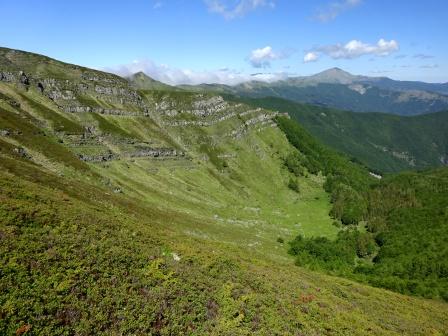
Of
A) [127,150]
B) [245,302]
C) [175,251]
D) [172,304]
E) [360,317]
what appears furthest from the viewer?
[127,150]

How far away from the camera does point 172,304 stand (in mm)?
32719

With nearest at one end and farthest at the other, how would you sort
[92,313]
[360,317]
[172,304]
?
[92,313], [172,304], [360,317]

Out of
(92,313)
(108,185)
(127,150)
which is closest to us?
(92,313)

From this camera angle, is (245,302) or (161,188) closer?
(245,302)

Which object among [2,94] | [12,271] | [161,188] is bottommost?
[161,188]

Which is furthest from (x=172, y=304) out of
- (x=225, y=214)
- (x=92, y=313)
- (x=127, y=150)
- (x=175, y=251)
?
(x=127, y=150)

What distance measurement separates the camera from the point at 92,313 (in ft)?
94.1

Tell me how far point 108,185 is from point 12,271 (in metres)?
108

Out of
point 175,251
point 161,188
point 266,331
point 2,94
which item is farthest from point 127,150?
point 266,331

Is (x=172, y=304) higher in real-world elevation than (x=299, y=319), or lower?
higher

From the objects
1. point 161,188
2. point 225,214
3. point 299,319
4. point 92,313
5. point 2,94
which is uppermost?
point 2,94

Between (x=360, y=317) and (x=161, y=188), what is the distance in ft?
456

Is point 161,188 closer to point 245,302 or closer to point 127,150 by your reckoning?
point 127,150

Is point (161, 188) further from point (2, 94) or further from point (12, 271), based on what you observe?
point (12, 271)
